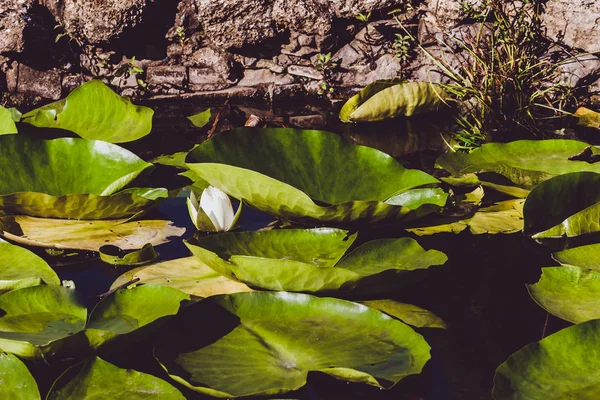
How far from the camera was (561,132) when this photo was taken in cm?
309

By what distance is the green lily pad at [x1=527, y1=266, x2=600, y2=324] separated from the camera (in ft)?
4.84

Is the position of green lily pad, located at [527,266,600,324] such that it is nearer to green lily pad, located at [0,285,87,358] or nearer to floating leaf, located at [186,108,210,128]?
green lily pad, located at [0,285,87,358]

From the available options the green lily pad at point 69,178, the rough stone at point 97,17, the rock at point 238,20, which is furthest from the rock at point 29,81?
the green lily pad at point 69,178

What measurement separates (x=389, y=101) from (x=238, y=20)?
1.30 meters

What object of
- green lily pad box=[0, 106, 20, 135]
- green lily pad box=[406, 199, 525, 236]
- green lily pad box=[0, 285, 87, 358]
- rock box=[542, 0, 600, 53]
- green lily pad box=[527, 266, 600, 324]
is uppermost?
rock box=[542, 0, 600, 53]

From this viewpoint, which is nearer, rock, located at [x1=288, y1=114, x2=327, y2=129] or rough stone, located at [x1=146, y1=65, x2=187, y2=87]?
rock, located at [x1=288, y1=114, x2=327, y2=129]

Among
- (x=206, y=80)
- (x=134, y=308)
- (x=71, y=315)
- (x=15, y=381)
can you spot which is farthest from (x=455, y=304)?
(x=206, y=80)

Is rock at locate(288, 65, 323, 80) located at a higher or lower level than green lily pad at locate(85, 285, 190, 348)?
lower

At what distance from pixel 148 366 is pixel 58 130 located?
141 centimetres

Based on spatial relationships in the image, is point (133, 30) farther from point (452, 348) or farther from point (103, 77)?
point (452, 348)

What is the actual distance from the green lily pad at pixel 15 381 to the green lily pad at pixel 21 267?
1.00ft

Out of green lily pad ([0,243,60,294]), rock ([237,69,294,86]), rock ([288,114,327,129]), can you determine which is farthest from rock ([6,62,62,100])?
green lily pad ([0,243,60,294])

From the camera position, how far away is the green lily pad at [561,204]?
1.72 m

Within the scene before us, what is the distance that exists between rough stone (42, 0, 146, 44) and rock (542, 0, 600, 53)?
92.7 inches
